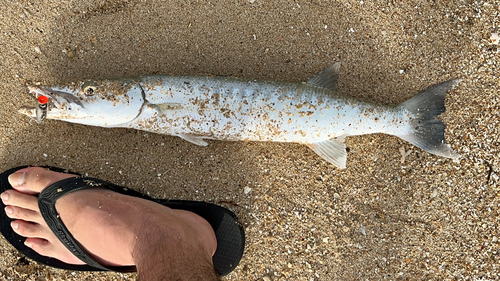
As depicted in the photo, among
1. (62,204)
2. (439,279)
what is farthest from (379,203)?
(62,204)

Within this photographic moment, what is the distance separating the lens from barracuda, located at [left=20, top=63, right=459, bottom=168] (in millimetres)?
3066

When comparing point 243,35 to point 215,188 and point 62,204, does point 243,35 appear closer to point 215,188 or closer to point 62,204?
point 215,188

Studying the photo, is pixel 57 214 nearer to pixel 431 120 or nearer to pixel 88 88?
pixel 88 88

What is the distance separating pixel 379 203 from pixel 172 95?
98.8 inches

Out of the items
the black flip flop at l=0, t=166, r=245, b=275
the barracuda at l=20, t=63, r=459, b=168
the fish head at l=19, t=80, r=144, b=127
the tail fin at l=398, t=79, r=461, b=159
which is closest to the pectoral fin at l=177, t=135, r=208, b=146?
the barracuda at l=20, t=63, r=459, b=168

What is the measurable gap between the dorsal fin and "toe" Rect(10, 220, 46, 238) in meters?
3.28

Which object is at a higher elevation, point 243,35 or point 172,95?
point 243,35

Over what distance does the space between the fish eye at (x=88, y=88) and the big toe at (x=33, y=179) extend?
0.96 m

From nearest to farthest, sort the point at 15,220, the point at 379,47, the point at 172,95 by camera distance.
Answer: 1. the point at 172,95
2. the point at 15,220
3. the point at 379,47

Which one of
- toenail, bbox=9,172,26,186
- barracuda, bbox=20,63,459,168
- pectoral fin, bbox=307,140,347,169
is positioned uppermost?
barracuda, bbox=20,63,459,168

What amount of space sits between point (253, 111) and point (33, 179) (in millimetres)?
2418

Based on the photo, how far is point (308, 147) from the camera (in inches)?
138

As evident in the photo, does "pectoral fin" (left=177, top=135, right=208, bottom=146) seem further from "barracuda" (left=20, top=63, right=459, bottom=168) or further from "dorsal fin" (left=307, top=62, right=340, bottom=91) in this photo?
"dorsal fin" (left=307, top=62, right=340, bottom=91)

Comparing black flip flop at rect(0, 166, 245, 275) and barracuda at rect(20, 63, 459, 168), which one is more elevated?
barracuda at rect(20, 63, 459, 168)
